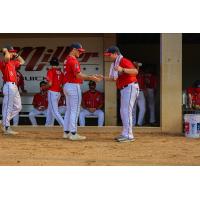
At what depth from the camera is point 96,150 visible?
8.41m

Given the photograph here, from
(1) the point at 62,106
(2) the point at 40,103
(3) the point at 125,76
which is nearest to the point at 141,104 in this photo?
(1) the point at 62,106

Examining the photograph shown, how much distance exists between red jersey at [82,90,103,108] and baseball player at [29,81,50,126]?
94cm

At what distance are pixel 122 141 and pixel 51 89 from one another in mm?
2213

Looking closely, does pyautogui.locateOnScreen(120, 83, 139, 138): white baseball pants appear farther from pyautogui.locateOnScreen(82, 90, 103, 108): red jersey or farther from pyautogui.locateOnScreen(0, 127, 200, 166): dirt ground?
pyautogui.locateOnScreen(82, 90, 103, 108): red jersey

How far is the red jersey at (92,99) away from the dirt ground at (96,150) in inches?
54.3

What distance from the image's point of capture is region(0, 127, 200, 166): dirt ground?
7367 mm

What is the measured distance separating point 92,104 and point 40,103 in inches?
49.8

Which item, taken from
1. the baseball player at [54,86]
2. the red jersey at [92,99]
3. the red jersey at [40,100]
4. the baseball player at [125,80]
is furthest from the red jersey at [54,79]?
the baseball player at [125,80]

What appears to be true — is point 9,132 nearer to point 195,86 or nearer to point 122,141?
point 122,141

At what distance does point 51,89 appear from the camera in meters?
10.7

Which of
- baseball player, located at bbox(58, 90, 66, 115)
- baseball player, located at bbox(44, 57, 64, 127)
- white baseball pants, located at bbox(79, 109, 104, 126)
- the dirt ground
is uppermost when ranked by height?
baseball player, located at bbox(44, 57, 64, 127)

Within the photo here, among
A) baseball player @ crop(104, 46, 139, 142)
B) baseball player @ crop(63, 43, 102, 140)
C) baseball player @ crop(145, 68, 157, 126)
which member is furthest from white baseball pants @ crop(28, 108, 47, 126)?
baseball player @ crop(104, 46, 139, 142)

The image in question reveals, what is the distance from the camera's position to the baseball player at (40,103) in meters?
12.0

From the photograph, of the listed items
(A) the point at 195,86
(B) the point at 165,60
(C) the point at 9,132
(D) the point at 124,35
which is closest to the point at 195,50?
(D) the point at 124,35
